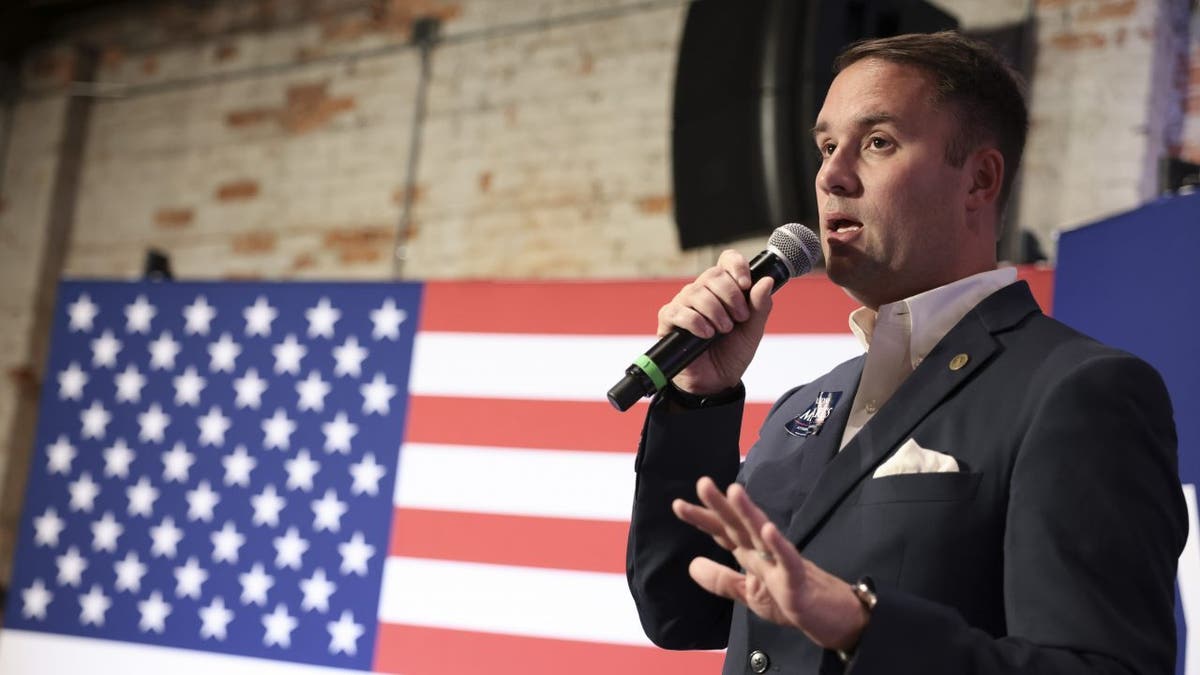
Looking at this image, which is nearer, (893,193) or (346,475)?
(893,193)

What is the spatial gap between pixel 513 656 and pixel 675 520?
147 cm

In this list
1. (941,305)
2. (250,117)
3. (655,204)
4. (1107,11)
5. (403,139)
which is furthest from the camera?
(250,117)

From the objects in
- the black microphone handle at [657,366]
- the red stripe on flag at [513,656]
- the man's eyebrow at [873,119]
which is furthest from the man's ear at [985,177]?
the red stripe on flag at [513,656]

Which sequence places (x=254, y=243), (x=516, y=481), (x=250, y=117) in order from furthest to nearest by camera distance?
(x=250, y=117), (x=254, y=243), (x=516, y=481)

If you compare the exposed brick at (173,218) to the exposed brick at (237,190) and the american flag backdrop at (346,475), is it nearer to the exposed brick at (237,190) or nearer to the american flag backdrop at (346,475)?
the exposed brick at (237,190)

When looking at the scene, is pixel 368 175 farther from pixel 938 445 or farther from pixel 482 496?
pixel 938 445

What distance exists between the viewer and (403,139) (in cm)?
458

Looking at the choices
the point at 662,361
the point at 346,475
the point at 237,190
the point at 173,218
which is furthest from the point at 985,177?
the point at 173,218

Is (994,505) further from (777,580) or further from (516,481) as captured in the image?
(516,481)

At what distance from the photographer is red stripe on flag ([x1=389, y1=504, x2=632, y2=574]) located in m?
2.66

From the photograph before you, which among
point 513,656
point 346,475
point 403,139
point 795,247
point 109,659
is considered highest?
point 403,139

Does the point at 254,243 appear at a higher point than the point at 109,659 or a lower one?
higher

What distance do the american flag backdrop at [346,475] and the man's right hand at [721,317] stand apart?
47.6 inches

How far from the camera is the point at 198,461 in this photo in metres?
3.20
